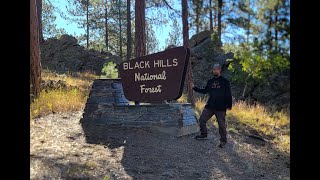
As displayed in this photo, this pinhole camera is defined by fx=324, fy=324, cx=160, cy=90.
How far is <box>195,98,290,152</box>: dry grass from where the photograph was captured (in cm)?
941

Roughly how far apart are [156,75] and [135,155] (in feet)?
6.61

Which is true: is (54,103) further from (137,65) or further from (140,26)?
(140,26)

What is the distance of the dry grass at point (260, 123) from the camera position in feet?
30.9

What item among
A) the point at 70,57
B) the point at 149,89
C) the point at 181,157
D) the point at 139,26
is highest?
the point at 70,57

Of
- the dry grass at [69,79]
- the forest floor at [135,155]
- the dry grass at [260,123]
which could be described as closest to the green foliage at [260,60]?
the dry grass at [260,123]

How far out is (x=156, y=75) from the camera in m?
7.17

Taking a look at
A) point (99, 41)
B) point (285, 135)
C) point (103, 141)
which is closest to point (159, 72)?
point (103, 141)

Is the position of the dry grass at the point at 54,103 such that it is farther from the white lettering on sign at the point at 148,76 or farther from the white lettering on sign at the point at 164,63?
the white lettering on sign at the point at 164,63

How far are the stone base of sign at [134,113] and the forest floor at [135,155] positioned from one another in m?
0.17

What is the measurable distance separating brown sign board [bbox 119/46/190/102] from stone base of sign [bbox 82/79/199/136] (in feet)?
0.90

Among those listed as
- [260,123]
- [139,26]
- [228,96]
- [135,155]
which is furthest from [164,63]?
[260,123]

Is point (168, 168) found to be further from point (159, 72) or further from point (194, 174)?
point (159, 72)

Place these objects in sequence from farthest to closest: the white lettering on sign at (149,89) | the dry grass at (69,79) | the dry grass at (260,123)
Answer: the dry grass at (69,79)
the dry grass at (260,123)
the white lettering on sign at (149,89)
